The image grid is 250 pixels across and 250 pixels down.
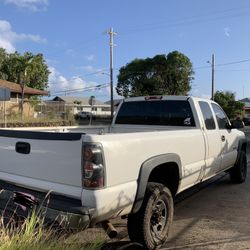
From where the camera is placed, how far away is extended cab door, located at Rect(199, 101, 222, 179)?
701 cm

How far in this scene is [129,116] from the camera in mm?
8031

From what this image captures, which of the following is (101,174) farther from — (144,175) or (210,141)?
(210,141)

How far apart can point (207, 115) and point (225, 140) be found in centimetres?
84

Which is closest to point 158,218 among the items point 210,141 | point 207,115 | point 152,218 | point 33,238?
point 152,218

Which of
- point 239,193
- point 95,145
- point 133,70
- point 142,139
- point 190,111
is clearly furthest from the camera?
point 133,70

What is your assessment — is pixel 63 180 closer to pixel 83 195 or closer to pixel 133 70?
pixel 83 195

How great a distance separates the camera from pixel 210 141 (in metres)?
7.10

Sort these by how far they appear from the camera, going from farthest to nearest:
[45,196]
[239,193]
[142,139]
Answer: [239,193] < [142,139] < [45,196]

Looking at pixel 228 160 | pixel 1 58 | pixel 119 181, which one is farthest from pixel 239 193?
pixel 1 58

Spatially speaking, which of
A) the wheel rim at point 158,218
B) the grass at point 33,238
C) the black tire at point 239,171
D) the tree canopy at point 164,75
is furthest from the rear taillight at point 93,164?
the tree canopy at point 164,75

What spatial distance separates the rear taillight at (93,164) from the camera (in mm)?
4293

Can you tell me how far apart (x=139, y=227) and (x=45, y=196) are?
3.78 ft

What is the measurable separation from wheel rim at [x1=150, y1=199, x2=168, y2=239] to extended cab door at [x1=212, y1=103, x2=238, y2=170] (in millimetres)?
2723

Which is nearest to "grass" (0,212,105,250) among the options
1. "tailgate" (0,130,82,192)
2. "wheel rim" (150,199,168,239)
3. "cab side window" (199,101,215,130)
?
"tailgate" (0,130,82,192)
